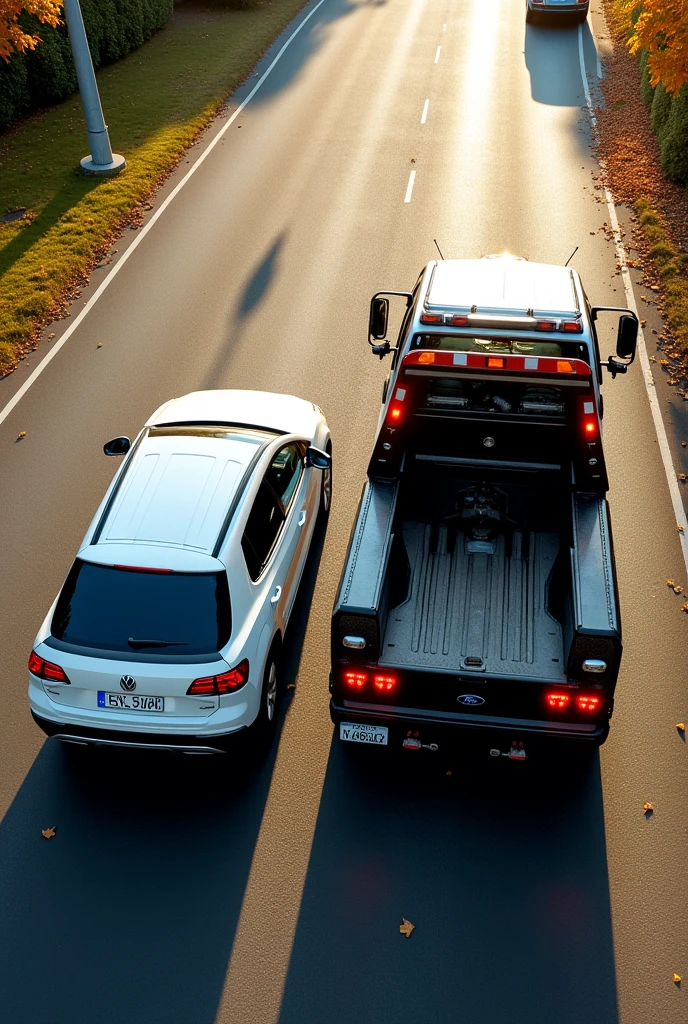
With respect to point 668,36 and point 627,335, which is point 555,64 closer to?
point 668,36

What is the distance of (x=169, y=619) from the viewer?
634 cm

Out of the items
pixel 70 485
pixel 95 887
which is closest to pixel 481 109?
pixel 70 485

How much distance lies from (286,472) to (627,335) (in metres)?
3.36

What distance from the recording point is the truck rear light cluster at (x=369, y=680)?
6.20 m

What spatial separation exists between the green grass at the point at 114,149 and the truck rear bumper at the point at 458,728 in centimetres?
852

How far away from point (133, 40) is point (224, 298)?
662 inches

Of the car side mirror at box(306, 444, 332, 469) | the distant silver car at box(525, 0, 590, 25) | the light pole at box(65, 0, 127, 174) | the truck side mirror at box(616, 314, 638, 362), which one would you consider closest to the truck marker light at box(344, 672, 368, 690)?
the car side mirror at box(306, 444, 332, 469)

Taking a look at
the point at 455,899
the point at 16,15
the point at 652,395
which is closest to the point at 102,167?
the point at 16,15

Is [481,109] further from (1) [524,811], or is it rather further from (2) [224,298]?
(1) [524,811]

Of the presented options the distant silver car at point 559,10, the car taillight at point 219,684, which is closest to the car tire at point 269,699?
the car taillight at point 219,684

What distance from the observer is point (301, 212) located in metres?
16.9

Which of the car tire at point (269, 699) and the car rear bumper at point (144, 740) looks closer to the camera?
the car rear bumper at point (144, 740)

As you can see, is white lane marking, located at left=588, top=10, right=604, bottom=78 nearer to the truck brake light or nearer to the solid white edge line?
the solid white edge line

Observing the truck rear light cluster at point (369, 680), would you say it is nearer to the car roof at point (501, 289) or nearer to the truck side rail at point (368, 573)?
the truck side rail at point (368, 573)
